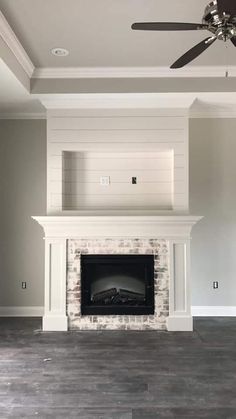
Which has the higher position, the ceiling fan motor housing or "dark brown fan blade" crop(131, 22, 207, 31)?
the ceiling fan motor housing

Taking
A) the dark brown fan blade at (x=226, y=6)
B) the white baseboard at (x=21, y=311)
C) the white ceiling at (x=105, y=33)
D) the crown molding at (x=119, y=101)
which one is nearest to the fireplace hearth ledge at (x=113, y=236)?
the white baseboard at (x=21, y=311)

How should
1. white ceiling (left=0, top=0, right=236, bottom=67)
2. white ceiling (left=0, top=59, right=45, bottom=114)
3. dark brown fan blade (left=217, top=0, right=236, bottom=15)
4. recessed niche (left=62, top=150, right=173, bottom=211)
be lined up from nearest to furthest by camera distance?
dark brown fan blade (left=217, top=0, right=236, bottom=15), white ceiling (left=0, top=0, right=236, bottom=67), white ceiling (left=0, top=59, right=45, bottom=114), recessed niche (left=62, top=150, right=173, bottom=211)

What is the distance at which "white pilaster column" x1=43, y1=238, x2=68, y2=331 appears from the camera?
13.4 ft

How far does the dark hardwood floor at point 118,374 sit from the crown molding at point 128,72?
9.18ft

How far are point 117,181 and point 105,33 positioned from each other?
179 centimetres

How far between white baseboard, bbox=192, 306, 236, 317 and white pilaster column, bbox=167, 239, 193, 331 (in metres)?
0.61

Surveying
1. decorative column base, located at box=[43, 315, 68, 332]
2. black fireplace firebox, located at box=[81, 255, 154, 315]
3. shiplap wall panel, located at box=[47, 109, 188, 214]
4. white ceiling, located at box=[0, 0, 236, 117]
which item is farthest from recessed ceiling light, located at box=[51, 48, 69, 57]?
decorative column base, located at box=[43, 315, 68, 332]

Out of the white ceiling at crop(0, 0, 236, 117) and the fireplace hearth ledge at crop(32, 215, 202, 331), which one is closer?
the white ceiling at crop(0, 0, 236, 117)

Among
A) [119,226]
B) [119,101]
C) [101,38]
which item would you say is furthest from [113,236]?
[101,38]

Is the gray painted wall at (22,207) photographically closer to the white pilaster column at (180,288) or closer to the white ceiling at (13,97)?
the white ceiling at (13,97)

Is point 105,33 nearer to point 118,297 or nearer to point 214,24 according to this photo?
point 214,24

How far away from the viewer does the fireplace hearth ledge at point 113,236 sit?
159 inches

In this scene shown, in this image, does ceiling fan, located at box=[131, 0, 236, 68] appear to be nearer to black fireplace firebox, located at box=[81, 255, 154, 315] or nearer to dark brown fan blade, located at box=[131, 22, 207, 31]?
dark brown fan blade, located at box=[131, 22, 207, 31]

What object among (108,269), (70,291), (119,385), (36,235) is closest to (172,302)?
(108,269)
